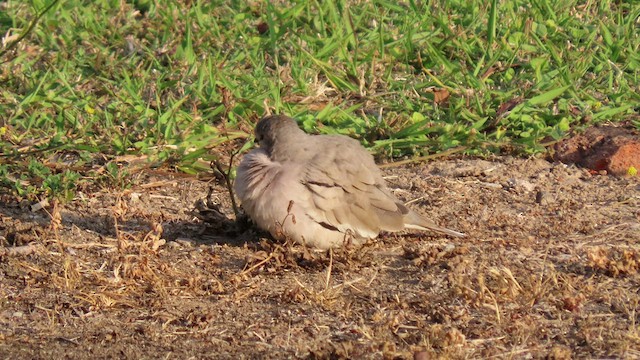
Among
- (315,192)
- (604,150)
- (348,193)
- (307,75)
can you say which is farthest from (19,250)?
(604,150)

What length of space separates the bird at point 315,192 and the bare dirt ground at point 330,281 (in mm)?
116

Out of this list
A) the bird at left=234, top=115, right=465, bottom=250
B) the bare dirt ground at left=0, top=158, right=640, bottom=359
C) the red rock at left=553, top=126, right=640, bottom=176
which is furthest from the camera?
the red rock at left=553, top=126, right=640, bottom=176

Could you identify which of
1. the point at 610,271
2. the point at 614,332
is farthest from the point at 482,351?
the point at 610,271

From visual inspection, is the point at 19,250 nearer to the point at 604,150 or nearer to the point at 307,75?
the point at 307,75

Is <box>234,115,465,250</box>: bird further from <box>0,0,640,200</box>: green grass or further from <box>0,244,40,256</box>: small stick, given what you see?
<box>0,0,640,200</box>: green grass

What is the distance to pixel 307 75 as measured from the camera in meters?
7.07

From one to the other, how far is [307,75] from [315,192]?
210 cm

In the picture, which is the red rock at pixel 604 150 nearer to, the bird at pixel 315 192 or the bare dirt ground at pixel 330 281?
the bare dirt ground at pixel 330 281

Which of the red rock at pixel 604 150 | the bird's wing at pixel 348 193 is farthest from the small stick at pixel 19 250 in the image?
the red rock at pixel 604 150

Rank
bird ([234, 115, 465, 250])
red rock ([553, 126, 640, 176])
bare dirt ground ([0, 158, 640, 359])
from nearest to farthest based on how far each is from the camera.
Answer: bare dirt ground ([0, 158, 640, 359]), bird ([234, 115, 465, 250]), red rock ([553, 126, 640, 176])

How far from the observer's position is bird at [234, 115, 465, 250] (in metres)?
5.03

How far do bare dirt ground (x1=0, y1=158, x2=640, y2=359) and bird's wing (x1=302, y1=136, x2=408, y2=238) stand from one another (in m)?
0.16

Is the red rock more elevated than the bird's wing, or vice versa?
the bird's wing

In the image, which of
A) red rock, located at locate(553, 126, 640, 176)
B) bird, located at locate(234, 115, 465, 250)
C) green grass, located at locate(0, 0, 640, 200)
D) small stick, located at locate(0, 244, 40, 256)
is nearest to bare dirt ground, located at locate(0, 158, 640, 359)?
small stick, located at locate(0, 244, 40, 256)
